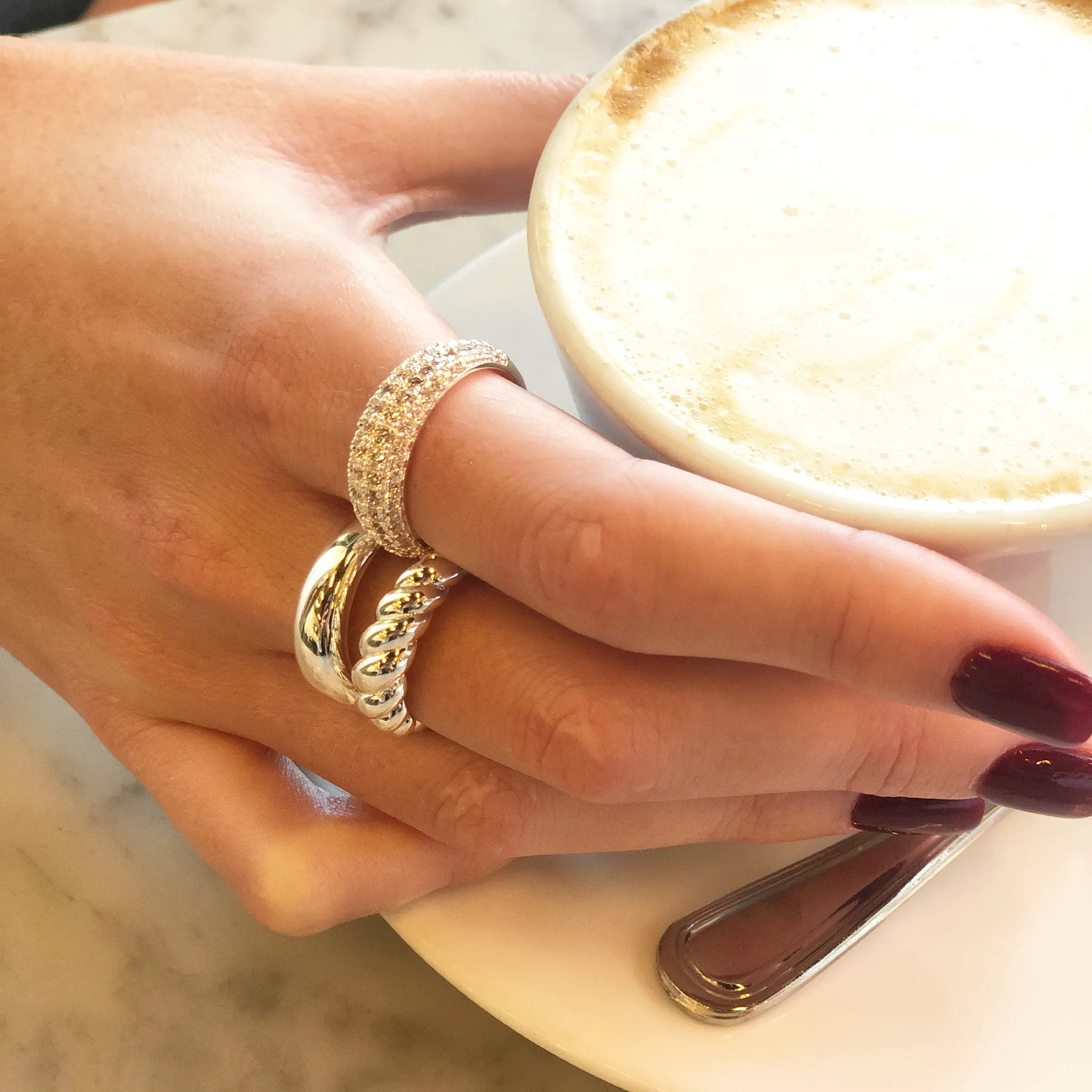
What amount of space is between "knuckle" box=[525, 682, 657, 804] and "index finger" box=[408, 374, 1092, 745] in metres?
0.03

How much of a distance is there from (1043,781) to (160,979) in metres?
0.44

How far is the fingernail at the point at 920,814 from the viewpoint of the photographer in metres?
0.48

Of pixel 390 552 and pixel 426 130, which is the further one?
pixel 426 130

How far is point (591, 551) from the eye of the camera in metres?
0.39

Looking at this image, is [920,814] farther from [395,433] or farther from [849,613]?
[395,433]

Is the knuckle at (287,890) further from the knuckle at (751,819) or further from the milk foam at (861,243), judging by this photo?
the milk foam at (861,243)

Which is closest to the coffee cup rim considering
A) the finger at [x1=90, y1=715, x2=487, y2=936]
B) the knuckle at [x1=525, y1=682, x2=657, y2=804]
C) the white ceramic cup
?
the white ceramic cup

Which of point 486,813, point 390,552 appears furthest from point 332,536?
point 486,813

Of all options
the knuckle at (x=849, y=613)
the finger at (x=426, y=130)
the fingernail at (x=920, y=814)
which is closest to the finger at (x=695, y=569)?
the knuckle at (x=849, y=613)

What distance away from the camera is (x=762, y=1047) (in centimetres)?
44

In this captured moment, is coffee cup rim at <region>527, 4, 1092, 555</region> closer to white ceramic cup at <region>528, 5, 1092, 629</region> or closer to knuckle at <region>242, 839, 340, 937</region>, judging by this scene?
white ceramic cup at <region>528, 5, 1092, 629</region>

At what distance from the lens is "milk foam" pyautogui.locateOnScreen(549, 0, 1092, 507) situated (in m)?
0.45

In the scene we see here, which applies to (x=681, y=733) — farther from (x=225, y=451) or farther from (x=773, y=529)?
(x=225, y=451)

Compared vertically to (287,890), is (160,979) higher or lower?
lower
